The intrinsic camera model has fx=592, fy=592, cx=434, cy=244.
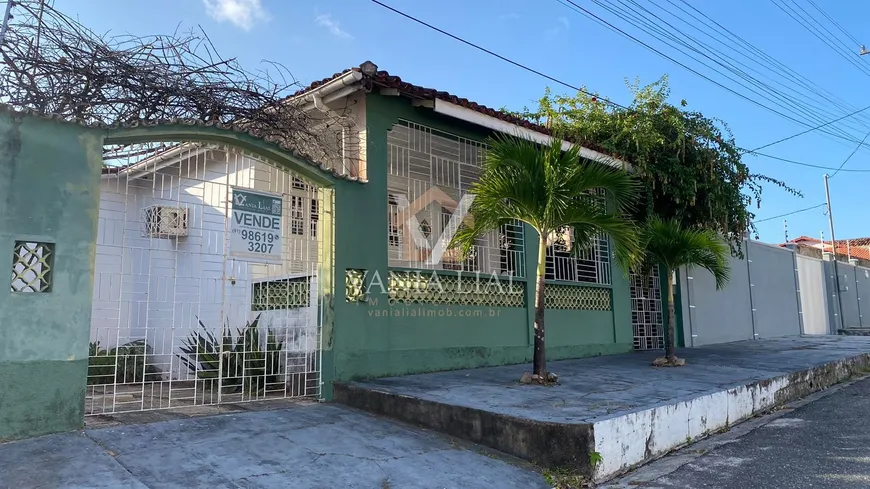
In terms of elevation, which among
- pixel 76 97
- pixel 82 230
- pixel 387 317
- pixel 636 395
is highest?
pixel 76 97

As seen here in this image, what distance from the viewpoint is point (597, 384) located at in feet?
23.1

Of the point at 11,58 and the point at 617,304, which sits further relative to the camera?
the point at 617,304

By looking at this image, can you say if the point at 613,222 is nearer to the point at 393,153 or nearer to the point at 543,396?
the point at 543,396

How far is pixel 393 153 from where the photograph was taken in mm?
8562

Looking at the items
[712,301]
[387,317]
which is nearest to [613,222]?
[387,317]

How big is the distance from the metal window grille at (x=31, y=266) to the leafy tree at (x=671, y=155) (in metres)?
8.39

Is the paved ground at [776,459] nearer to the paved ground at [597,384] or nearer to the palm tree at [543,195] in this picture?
the paved ground at [597,384]

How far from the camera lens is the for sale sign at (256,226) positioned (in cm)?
652

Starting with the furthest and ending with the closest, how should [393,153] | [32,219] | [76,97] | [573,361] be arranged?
[573,361] → [393,153] → [76,97] → [32,219]

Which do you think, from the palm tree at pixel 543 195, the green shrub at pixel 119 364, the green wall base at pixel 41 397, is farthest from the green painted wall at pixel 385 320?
the green wall base at pixel 41 397

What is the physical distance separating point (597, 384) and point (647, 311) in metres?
6.31

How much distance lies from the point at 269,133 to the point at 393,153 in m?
1.98

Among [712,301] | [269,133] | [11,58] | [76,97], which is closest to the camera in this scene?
[11,58]

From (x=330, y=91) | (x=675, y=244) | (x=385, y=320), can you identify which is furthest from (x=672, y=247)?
(x=330, y=91)
